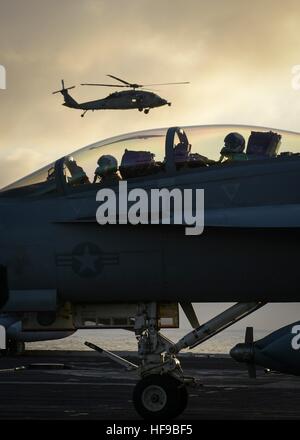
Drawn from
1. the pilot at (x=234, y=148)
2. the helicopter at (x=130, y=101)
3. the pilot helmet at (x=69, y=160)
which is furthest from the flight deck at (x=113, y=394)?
the helicopter at (x=130, y=101)

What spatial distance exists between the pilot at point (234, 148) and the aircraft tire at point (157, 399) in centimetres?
317

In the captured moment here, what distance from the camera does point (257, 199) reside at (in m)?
12.5

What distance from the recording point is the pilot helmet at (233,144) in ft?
42.5

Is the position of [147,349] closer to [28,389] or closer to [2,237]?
[2,237]

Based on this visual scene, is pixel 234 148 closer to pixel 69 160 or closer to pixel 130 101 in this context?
pixel 69 160

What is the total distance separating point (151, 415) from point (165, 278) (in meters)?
1.88

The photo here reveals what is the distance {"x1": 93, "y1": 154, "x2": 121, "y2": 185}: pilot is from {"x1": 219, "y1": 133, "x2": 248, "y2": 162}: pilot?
1.46 m

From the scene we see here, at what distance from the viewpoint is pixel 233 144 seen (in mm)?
12984

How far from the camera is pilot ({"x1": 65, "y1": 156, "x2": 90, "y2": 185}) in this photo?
13.3 meters

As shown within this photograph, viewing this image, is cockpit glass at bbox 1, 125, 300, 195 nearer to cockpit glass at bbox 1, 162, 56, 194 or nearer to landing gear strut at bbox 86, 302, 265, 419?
cockpit glass at bbox 1, 162, 56, 194

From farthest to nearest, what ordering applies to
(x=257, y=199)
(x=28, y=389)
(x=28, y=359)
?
(x=28, y=359) → (x=28, y=389) → (x=257, y=199)

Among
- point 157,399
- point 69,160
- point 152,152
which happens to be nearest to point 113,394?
point 157,399

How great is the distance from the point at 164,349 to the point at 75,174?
108 inches

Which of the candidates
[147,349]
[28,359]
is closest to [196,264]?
[147,349]
